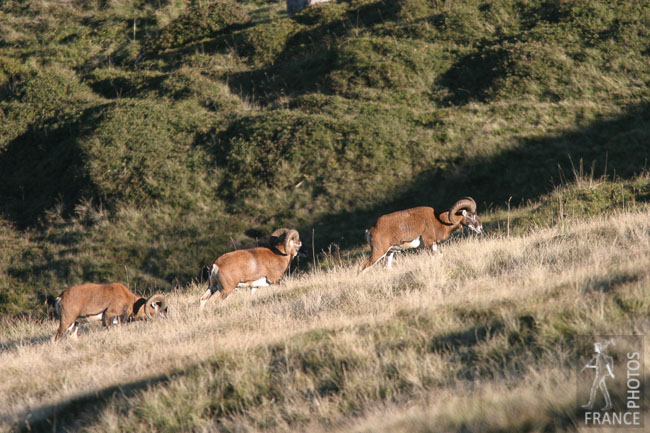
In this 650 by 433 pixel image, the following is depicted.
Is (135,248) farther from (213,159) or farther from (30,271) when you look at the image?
(213,159)

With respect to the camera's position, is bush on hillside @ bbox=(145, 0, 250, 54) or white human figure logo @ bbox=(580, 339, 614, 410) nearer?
white human figure logo @ bbox=(580, 339, 614, 410)

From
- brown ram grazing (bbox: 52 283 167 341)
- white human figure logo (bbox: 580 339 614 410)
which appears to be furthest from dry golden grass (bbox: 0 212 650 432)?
brown ram grazing (bbox: 52 283 167 341)

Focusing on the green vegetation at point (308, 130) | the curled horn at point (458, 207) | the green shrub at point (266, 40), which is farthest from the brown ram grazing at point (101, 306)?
the green shrub at point (266, 40)

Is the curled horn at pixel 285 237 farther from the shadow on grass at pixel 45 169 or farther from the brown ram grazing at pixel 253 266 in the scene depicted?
the shadow on grass at pixel 45 169

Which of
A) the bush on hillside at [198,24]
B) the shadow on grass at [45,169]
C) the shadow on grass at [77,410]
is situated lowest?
the shadow on grass at [45,169]

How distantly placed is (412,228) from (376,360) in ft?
26.0

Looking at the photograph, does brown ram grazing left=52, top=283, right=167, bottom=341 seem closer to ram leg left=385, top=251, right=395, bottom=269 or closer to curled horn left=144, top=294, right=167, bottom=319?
curled horn left=144, top=294, right=167, bottom=319

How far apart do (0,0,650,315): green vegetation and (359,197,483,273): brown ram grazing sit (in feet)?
5.00

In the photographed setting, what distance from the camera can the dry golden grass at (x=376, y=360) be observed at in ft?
21.1

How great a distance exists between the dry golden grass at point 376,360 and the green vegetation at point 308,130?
7399 millimetres

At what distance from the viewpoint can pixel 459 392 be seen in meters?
6.54

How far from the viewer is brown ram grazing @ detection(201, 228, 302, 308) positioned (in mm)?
14516

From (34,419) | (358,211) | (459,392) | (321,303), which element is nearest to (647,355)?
(459,392)

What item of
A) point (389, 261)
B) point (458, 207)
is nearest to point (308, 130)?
point (458, 207)
